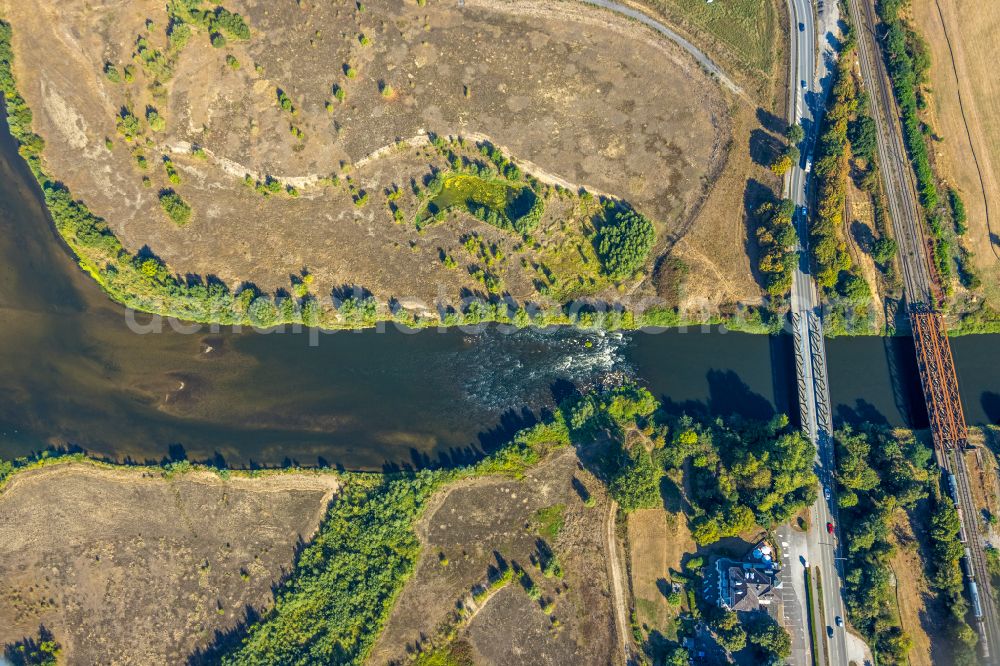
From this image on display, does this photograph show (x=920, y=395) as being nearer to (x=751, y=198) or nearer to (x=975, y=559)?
(x=975, y=559)

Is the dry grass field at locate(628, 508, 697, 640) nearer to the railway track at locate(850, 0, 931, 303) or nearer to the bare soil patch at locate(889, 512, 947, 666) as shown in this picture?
the bare soil patch at locate(889, 512, 947, 666)

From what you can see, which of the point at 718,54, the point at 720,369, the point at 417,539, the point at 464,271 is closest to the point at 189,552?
the point at 417,539

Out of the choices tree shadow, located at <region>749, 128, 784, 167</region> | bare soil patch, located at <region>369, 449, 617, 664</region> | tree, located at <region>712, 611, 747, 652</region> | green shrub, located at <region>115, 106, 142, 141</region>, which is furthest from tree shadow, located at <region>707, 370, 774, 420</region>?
green shrub, located at <region>115, 106, 142, 141</region>

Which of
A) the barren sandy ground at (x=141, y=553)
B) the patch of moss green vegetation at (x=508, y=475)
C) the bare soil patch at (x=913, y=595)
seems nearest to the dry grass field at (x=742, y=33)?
the patch of moss green vegetation at (x=508, y=475)

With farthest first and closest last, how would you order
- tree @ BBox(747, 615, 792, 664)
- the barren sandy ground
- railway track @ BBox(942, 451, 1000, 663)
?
the barren sandy ground
railway track @ BBox(942, 451, 1000, 663)
tree @ BBox(747, 615, 792, 664)

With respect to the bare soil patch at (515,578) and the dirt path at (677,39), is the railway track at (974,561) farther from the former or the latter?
the dirt path at (677,39)

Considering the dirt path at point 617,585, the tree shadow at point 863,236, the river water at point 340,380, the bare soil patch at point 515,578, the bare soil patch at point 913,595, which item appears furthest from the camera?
the tree shadow at point 863,236

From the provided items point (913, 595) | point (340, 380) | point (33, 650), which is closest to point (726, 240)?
point (913, 595)
